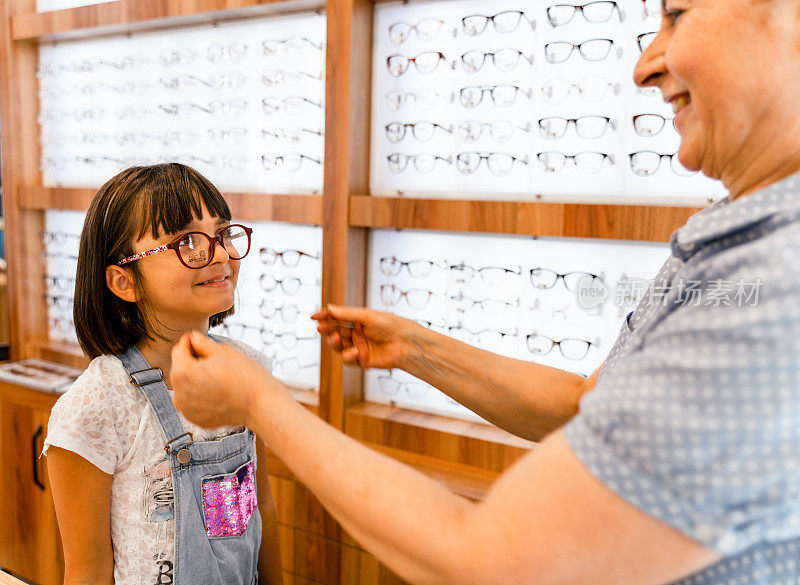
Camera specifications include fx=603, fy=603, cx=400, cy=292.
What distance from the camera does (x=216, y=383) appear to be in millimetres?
917

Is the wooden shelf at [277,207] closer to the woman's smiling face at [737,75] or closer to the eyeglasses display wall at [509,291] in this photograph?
the eyeglasses display wall at [509,291]

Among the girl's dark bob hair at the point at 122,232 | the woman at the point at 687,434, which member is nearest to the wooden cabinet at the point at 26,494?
the girl's dark bob hair at the point at 122,232

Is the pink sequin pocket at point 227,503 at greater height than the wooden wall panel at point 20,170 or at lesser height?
lesser

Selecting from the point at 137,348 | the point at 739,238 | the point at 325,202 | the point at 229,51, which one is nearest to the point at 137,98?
the point at 229,51

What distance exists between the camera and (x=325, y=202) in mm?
2094

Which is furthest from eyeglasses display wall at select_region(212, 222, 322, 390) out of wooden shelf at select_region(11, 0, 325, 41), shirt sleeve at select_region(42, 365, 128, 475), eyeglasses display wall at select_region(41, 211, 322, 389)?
shirt sleeve at select_region(42, 365, 128, 475)

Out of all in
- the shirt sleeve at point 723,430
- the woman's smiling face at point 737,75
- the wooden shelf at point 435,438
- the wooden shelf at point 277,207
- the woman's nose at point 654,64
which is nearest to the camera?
the shirt sleeve at point 723,430

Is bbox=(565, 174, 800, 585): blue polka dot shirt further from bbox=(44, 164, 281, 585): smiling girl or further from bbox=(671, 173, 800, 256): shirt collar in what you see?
bbox=(44, 164, 281, 585): smiling girl

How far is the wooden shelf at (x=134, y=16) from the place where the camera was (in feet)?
7.31

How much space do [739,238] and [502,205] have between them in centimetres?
118

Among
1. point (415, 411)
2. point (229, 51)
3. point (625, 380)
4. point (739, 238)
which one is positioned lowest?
point (415, 411)

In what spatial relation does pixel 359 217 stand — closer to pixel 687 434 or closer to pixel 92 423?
pixel 92 423

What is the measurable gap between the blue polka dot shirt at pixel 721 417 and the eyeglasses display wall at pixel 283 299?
1.79m

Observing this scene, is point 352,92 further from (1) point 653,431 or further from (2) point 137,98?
(1) point 653,431
